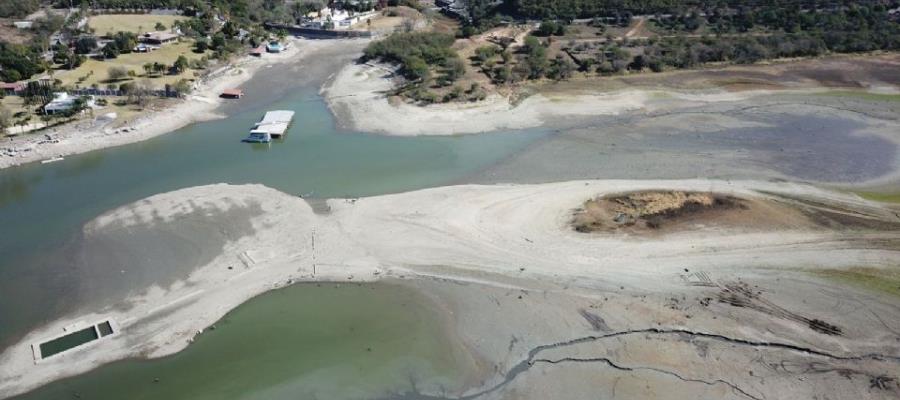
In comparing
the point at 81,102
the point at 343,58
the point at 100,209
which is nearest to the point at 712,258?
the point at 100,209

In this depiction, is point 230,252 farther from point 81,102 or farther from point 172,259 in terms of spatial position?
point 81,102

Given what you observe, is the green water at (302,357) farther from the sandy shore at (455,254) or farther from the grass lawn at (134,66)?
the grass lawn at (134,66)

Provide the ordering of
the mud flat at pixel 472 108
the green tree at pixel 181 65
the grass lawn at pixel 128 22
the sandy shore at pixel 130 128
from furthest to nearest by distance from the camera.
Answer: the grass lawn at pixel 128 22
the green tree at pixel 181 65
the mud flat at pixel 472 108
the sandy shore at pixel 130 128

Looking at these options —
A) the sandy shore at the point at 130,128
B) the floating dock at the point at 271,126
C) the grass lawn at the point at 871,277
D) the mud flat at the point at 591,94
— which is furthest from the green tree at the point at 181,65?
the grass lawn at the point at 871,277

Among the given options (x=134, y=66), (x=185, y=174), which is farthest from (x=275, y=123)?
(x=134, y=66)

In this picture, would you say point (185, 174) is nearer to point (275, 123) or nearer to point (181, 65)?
point (275, 123)

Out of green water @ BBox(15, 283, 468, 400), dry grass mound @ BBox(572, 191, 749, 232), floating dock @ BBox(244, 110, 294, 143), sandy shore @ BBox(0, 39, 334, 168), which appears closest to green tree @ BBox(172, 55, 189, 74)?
sandy shore @ BBox(0, 39, 334, 168)

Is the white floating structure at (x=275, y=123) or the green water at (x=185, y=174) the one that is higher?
the white floating structure at (x=275, y=123)
